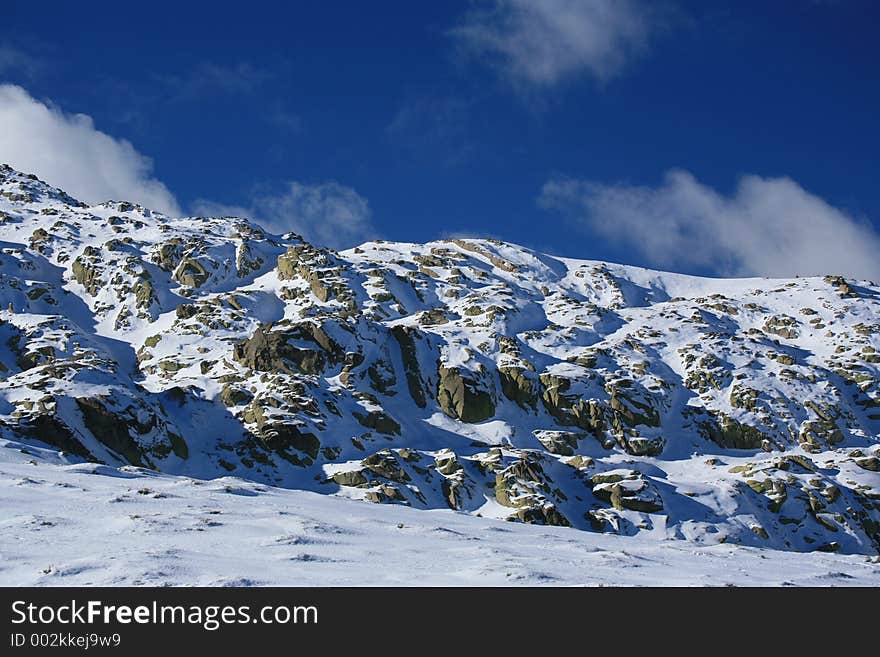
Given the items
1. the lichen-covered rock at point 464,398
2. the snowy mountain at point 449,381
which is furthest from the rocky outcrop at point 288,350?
the lichen-covered rock at point 464,398

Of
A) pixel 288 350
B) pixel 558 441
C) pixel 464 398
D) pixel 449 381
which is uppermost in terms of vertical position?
pixel 288 350

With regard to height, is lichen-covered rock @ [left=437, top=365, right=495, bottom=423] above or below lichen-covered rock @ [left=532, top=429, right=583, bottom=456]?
above

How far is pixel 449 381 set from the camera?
3927 inches

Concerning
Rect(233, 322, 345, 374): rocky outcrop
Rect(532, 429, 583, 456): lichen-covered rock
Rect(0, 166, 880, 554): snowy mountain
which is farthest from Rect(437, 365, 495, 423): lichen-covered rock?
Rect(233, 322, 345, 374): rocky outcrop

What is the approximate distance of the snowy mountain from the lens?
7294 centimetres

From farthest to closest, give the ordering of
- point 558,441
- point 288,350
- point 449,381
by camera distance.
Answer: point 449,381 → point 288,350 → point 558,441

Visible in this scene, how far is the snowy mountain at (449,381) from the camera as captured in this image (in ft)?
239

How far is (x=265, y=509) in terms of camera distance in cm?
2275

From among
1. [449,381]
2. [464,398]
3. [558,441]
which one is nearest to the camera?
[558,441]

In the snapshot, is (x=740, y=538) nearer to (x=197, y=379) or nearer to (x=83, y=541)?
(x=197, y=379)

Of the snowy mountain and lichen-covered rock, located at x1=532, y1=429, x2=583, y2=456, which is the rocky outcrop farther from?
lichen-covered rock, located at x1=532, y1=429, x2=583, y2=456

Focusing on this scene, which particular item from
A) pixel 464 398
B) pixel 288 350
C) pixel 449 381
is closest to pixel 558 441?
pixel 464 398

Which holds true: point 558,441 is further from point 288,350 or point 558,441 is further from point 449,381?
point 288,350
